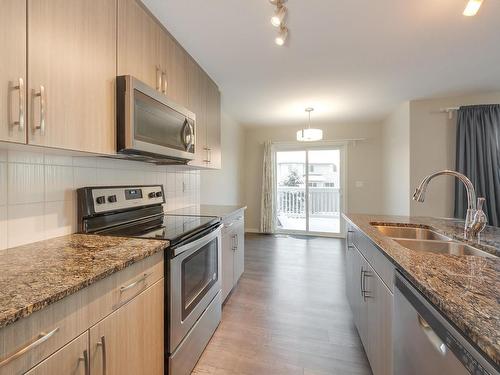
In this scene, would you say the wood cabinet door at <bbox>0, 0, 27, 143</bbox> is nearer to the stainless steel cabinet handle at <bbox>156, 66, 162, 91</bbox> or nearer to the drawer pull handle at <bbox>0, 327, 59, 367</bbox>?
the drawer pull handle at <bbox>0, 327, 59, 367</bbox>

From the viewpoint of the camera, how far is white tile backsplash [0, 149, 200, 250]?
1.12 meters

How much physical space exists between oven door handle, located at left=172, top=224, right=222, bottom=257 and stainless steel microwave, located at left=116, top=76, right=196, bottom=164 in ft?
1.92

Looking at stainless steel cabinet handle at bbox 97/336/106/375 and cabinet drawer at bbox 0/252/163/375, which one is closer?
cabinet drawer at bbox 0/252/163/375

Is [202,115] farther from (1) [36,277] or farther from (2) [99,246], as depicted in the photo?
(1) [36,277]

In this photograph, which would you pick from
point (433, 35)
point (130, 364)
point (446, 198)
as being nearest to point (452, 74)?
point (433, 35)

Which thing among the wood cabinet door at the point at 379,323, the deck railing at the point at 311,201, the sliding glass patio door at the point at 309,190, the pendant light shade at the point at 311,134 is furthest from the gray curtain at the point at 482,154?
the wood cabinet door at the point at 379,323

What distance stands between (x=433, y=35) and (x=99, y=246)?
8.82 feet

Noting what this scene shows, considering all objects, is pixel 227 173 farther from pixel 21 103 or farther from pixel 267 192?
pixel 21 103

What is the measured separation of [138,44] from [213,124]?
1236 millimetres

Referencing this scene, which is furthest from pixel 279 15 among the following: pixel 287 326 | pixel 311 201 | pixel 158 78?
pixel 311 201

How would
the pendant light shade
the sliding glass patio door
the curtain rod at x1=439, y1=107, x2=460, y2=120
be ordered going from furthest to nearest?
the sliding glass patio door < the pendant light shade < the curtain rod at x1=439, y1=107, x2=460, y2=120

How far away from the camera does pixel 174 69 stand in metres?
1.87

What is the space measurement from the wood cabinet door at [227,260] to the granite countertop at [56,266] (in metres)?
1.03

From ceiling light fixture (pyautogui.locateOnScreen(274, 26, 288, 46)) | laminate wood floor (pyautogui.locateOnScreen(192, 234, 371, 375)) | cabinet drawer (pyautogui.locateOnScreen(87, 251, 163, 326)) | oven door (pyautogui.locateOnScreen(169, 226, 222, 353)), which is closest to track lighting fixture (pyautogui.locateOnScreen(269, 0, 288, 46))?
ceiling light fixture (pyautogui.locateOnScreen(274, 26, 288, 46))
